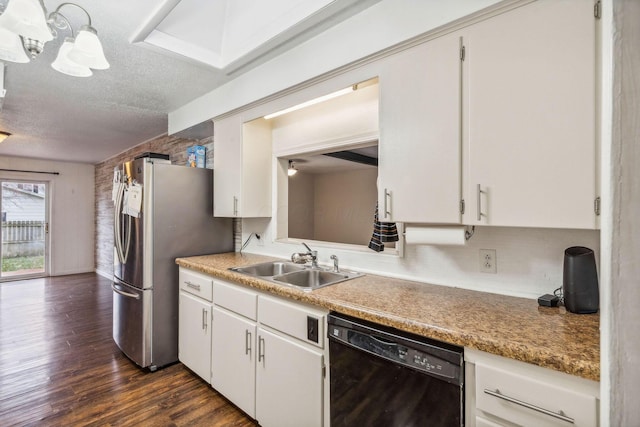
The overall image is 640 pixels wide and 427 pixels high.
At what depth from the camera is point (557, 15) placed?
44.8 inches

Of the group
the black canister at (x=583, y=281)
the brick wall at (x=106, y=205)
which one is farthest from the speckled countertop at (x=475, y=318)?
the brick wall at (x=106, y=205)

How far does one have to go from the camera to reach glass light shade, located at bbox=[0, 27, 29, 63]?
1344 mm

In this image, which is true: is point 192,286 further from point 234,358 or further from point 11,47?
point 11,47

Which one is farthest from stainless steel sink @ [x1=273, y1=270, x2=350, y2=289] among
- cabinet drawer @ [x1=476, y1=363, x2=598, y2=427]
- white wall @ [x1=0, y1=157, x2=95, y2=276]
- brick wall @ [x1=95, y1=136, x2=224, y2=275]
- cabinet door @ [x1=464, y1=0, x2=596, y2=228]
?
white wall @ [x1=0, y1=157, x2=95, y2=276]

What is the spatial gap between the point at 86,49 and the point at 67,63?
0.17 m

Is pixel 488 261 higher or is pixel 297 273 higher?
pixel 488 261

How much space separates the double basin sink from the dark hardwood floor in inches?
35.3

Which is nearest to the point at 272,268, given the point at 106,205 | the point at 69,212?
the point at 106,205

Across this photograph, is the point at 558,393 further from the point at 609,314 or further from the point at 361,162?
the point at 361,162

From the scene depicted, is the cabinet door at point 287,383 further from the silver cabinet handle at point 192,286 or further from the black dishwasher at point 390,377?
the silver cabinet handle at point 192,286

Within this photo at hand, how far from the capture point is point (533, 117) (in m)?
1.18

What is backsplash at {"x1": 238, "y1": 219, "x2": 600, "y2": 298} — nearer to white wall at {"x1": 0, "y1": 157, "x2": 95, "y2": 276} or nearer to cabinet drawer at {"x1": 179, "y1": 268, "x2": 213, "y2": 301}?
cabinet drawer at {"x1": 179, "y1": 268, "x2": 213, "y2": 301}

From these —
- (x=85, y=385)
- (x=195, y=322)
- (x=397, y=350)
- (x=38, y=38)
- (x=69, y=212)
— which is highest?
(x=38, y=38)

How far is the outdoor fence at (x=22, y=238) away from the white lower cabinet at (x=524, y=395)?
7959 millimetres
